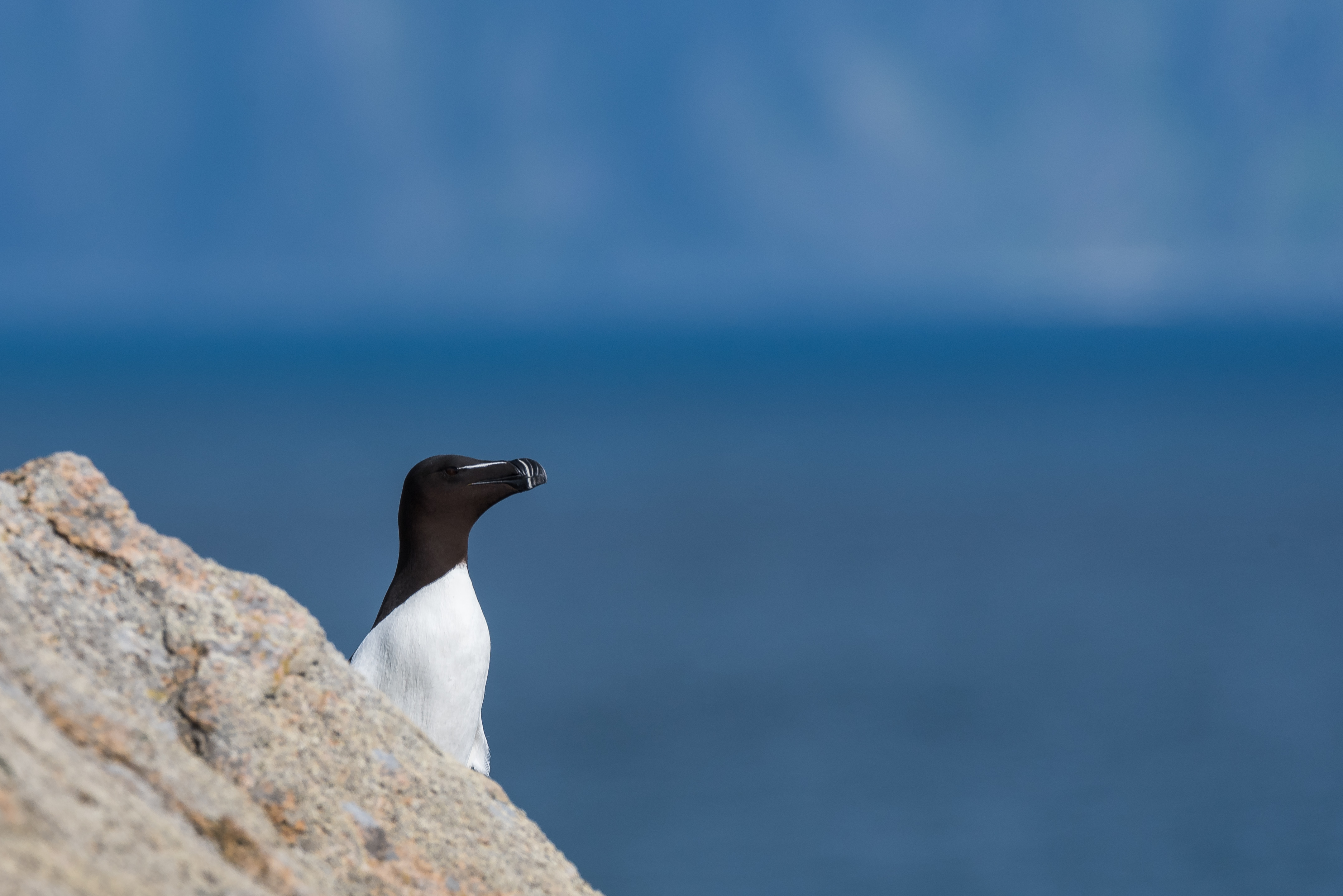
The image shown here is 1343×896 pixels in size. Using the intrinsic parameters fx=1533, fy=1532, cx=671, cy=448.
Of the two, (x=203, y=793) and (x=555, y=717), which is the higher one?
(x=555, y=717)

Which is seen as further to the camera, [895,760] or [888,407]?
[888,407]

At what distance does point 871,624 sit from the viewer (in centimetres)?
4622

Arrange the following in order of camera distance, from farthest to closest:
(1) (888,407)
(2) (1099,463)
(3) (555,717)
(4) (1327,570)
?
(1) (888,407), (2) (1099,463), (4) (1327,570), (3) (555,717)

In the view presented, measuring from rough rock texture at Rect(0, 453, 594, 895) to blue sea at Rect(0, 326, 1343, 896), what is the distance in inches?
1009

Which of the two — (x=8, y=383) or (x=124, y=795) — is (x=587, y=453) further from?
(x=124, y=795)

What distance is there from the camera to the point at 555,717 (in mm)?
38000

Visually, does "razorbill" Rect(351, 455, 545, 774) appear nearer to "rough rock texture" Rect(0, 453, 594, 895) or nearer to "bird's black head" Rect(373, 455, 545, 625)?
"bird's black head" Rect(373, 455, 545, 625)

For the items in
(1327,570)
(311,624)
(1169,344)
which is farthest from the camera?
(1169,344)

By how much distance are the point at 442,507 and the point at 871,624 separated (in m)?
37.5

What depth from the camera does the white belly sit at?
29.9 ft

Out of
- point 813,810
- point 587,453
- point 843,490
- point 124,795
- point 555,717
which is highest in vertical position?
point 587,453

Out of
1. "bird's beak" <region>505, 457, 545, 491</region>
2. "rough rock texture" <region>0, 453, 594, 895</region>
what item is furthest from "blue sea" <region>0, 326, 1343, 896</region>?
"rough rock texture" <region>0, 453, 594, 895</region>

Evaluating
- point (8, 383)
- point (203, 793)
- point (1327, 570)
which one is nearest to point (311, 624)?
point (203, 793)

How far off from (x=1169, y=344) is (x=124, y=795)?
667 feet
